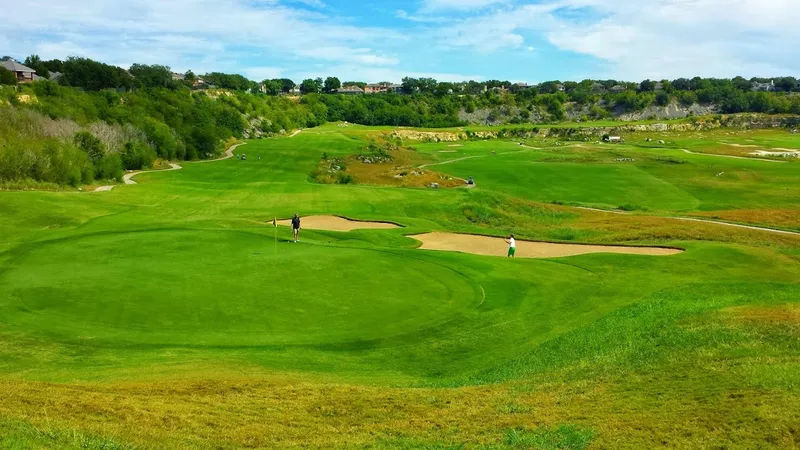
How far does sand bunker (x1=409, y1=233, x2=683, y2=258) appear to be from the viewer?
37094 millimetres

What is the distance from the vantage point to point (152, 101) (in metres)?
119

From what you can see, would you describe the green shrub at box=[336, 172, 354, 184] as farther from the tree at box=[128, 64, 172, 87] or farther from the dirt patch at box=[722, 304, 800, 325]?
the tree at box=[128, 64, 172, 87]

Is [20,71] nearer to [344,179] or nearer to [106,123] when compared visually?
[106,123]

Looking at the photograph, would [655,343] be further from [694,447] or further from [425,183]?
[425,183]

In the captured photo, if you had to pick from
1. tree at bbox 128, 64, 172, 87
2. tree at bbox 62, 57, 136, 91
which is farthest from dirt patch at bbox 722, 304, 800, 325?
tree at bbox 128, 64, 172, 87

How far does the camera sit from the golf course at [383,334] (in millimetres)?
11422

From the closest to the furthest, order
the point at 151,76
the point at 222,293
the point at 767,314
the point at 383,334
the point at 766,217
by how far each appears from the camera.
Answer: the point at 767,314
the point at 383,334
the point at 222,293
the point at 766,217
the point at 151,76

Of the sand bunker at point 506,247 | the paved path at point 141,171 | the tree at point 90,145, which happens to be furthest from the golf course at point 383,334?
the tree at point 90,145

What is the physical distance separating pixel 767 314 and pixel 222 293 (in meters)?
17.5

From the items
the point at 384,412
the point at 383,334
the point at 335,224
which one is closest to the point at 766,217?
the point at 335,224

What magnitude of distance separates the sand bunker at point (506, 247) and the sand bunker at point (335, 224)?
481 cm

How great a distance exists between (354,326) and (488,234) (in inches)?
948

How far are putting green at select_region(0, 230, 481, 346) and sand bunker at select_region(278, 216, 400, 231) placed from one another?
1344 cm

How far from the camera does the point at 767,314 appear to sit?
18.7 metres
